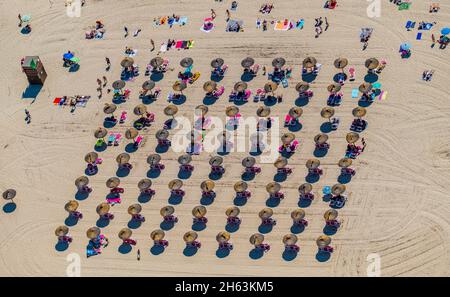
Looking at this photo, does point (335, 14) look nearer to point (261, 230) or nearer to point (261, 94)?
point (261, 94)

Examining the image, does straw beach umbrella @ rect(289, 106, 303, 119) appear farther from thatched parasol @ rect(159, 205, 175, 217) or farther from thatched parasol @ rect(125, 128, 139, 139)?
thatched parasol @ rect(125, 128, 139, 139)

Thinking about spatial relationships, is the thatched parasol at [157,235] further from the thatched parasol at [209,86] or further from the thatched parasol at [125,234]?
the thatched parasol at [209,86]

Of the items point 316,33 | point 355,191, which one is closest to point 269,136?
point 355,191

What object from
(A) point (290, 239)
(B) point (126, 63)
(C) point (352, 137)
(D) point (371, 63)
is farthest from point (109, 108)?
(D) point (371, 63)

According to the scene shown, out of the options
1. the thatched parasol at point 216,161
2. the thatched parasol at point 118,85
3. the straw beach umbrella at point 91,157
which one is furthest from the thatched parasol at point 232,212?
the thatched parasol at point 118,85

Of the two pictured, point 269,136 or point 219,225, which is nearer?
point 219,225

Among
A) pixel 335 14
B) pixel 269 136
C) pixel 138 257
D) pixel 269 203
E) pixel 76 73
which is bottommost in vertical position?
pixel 138 257
